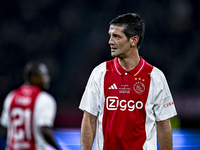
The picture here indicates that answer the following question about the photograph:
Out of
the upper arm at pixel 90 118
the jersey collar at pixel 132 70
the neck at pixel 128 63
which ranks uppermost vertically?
the neck at pixel 128 63

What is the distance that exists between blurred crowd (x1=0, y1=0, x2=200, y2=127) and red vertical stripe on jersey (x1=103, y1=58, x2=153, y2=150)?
615 centimetres

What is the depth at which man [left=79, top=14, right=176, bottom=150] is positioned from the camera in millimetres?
2658

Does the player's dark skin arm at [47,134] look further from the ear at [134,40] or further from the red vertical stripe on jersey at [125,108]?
the ear at [134,40]

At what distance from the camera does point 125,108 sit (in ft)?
8.80

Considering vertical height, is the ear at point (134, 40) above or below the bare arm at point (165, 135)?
above

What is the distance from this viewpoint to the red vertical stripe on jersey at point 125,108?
8.69 feet

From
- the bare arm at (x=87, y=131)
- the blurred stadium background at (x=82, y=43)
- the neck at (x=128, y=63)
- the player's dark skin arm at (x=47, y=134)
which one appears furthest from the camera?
the blurred stadium background at (x=82, y=43)

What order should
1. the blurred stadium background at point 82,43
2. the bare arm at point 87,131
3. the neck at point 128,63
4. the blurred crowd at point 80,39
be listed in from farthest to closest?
the blurred crowd at point 80,39, the blurred stadium background at point 82,43, the neck at point 128,63, the bare arm at point 87,131

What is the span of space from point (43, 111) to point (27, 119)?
0.14m

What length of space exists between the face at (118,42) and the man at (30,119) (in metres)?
0.63

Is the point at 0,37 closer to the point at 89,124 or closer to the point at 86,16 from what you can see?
the point at 86,16

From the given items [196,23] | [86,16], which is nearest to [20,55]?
[86,16]

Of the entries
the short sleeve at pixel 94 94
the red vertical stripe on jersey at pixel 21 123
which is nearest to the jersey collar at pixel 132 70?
the short sleeve at pixel 94 94

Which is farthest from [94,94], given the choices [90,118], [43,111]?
[43,111]
